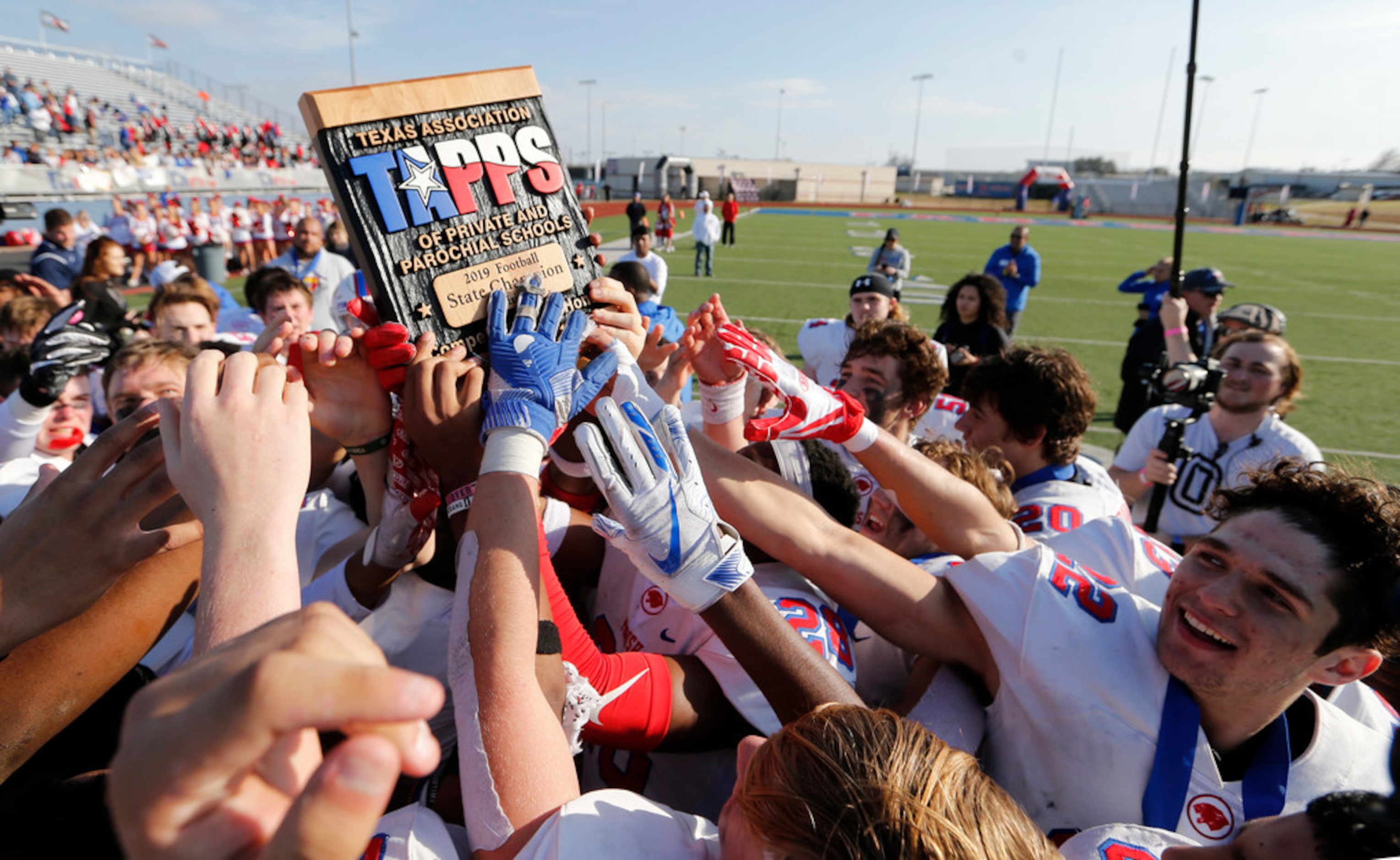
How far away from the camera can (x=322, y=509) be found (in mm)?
2596

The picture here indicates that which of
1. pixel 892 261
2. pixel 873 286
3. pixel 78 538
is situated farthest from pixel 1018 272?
pixel 78 538

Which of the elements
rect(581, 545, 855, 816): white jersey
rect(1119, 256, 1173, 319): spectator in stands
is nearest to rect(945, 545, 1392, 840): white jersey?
rect(581, 545, 855, 816): white jersey

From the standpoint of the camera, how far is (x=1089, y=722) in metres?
1.55

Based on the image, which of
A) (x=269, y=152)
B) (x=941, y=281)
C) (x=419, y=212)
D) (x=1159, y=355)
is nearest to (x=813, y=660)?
(x=419, y=212)

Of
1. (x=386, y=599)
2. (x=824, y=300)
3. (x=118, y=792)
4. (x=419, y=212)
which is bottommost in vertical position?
(x=824, y=300)

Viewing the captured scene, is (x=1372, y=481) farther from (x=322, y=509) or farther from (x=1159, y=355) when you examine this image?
(x=1159, y=355)

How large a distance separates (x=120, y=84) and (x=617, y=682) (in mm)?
49187

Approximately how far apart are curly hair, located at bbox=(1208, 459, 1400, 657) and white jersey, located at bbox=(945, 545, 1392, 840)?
0.22 meters

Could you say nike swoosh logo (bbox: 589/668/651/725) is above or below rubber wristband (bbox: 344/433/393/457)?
below

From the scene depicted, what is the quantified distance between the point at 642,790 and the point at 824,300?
12.3m

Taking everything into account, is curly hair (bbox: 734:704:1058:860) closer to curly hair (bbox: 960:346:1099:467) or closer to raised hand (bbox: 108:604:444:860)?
raised hand (bbox: 108:604:444:860)

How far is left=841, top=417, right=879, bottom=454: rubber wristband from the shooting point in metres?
2.07

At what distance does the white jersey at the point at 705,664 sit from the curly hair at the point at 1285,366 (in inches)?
118

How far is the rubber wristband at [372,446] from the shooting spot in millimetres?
1861
